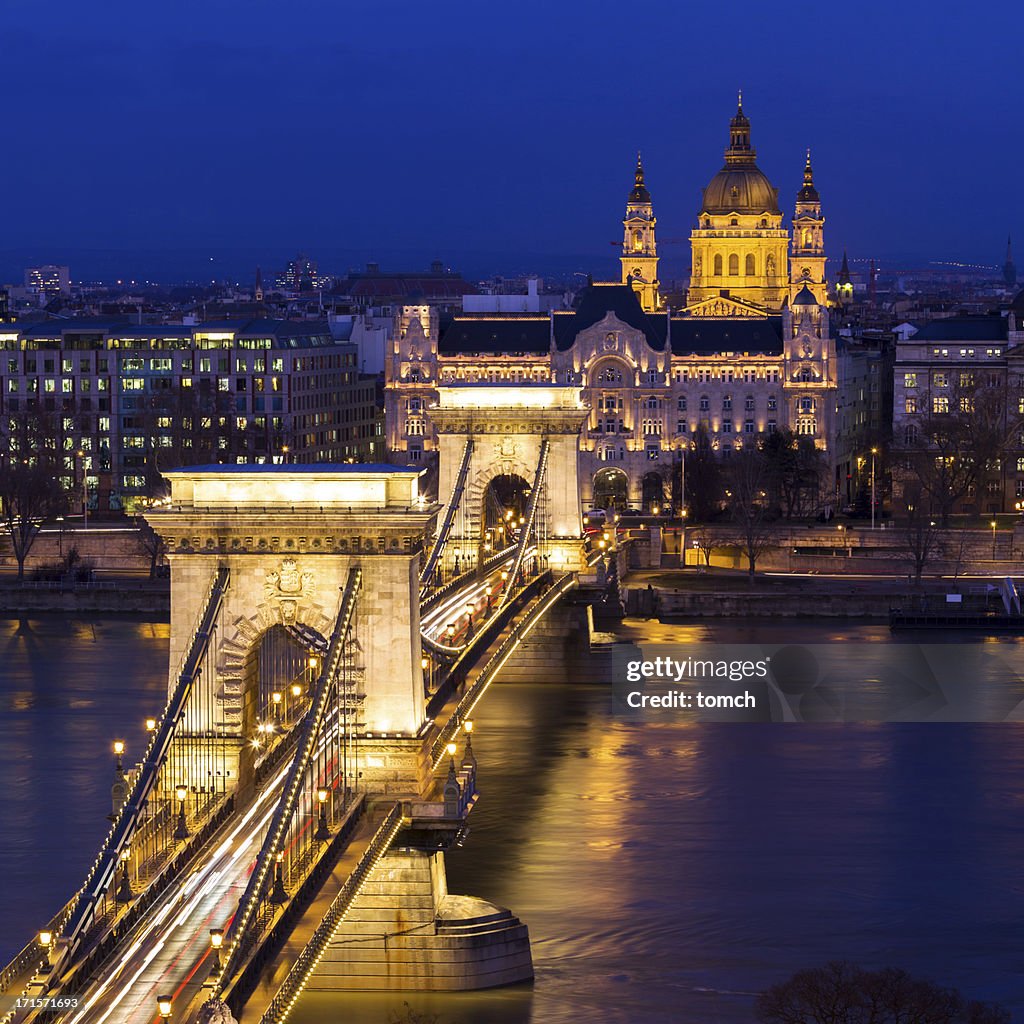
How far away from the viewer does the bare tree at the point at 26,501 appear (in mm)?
49094

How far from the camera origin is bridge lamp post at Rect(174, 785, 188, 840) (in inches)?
741

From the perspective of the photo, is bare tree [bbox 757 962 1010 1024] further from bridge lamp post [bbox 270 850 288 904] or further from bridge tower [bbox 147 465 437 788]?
bridge lamp post [bbox 270 850 288 904]

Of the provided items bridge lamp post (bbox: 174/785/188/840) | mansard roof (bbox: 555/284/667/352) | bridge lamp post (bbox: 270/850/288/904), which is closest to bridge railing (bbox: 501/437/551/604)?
bridge lamp post (bbox: 174/785/188/840)

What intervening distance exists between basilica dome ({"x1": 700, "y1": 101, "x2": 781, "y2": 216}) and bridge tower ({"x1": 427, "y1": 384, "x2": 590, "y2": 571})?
38839mm

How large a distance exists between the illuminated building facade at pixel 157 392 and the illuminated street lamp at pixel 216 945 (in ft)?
142

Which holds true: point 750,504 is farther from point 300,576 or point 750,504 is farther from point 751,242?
point 300,576

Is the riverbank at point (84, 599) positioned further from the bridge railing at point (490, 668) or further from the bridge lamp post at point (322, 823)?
the bridge lamp post at point (322, 823)

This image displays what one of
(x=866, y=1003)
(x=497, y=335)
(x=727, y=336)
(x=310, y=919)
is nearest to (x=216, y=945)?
(x=310, y=919)

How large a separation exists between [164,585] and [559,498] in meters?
10.7

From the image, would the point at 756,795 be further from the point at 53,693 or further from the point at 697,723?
the point at 53,693

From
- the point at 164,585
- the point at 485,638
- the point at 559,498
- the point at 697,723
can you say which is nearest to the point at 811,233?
the point at 164,585

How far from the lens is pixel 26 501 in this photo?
50.8 metres

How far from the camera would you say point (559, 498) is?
126 ft
